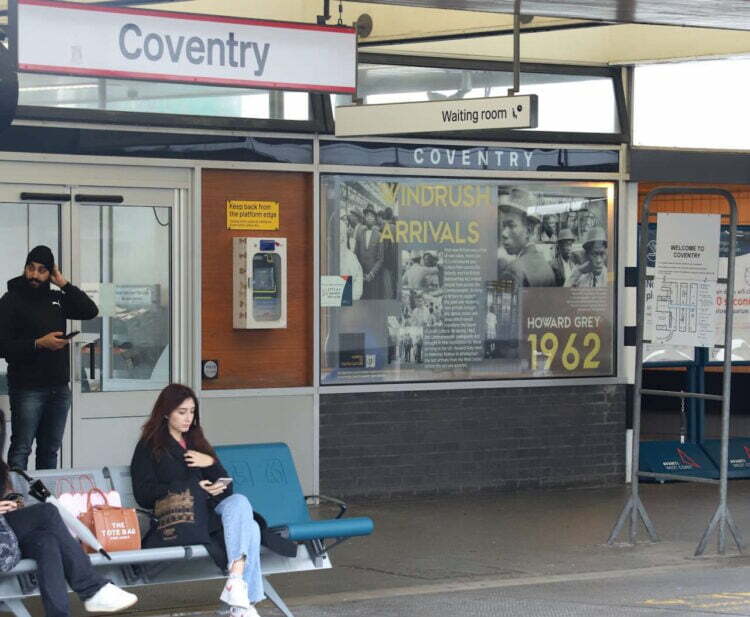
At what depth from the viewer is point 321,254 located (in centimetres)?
1165

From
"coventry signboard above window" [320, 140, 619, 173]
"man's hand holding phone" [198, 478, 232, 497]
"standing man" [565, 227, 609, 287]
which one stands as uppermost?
"coventry signboard above window" [320, 140, 619, 173]

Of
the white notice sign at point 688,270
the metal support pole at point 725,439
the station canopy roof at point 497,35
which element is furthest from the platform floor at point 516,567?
the station canopy roof at point 497,35

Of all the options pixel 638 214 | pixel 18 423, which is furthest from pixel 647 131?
pixel 18 423

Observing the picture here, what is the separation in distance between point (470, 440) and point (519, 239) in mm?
1655

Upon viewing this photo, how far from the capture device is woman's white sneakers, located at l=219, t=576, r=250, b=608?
7.24 meters

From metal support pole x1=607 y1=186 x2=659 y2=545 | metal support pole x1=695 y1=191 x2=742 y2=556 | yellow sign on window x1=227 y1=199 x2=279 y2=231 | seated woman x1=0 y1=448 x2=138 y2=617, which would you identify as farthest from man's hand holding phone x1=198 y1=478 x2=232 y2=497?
yellow sign on window x1=227 y1=199 x2=279 y2=231

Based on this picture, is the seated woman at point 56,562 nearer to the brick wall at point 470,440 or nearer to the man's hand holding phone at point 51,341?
the man's hand holding phone at point 51,341

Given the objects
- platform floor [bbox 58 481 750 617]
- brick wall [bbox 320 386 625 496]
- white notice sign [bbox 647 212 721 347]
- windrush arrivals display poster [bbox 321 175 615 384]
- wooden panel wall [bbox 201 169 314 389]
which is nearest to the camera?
platform floor [bbox 58 481 750 617]

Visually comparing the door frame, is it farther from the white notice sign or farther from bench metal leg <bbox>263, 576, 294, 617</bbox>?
bench metal leg <bbox>263, 576, 294, 617</bbox>

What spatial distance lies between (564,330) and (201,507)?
5.63 meters

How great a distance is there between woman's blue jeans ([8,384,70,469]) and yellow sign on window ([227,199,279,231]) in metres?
2.06

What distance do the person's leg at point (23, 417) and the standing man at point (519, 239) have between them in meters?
4.11

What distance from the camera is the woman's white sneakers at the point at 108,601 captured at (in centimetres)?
696

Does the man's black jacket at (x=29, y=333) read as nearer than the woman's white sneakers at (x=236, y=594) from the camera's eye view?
No
